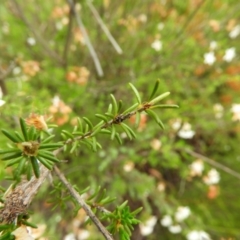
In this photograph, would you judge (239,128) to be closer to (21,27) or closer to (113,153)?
(113,153)

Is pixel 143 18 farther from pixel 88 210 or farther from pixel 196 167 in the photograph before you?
pixel 88 210

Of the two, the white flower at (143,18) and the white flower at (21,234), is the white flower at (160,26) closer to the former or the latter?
the white flower at (143,18)

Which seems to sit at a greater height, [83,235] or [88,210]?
[88,210]

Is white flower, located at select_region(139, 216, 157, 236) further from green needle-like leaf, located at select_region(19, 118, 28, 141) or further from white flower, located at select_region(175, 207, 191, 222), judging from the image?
green needle-like leaf, located at select_region(19, 118, 28, 141)

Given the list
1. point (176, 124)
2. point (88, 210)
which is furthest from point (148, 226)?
point (88, 210)

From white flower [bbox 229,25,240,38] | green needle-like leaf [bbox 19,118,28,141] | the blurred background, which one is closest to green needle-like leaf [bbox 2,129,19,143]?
green needle-like leaf [bbox 19,118,28,141]

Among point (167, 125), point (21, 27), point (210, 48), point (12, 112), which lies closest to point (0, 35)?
point (21, 27)

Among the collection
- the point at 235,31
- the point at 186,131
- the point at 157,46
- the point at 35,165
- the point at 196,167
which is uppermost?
the point at 35,165

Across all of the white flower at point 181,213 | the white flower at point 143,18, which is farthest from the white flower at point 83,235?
the white flower at point 143,18
